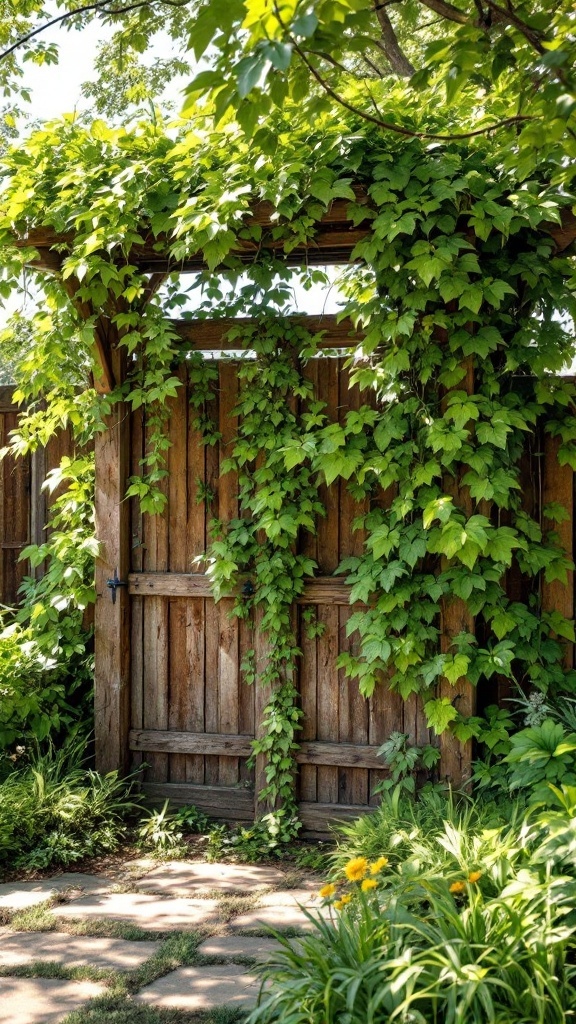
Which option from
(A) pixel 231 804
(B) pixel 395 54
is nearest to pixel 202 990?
(A) pixel 231 804

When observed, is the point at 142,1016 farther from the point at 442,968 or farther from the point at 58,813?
the point at 58,813

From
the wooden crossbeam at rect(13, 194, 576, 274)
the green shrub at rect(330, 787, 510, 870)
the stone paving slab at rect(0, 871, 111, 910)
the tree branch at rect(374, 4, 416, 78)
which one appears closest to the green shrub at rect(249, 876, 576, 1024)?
the green shrub at rect(330, 787, 510, 870)

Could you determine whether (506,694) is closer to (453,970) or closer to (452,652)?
(452,652)

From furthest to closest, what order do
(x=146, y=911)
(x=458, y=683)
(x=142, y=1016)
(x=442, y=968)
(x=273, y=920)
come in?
(x=458, y=683) → (x=146, y=911) → (x=273, y=920) → (x=142, y=1016) → (x=442, y=968)

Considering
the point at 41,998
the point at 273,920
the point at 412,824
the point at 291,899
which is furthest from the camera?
the point at 412,824

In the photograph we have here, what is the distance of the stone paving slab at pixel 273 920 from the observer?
11.8 feet

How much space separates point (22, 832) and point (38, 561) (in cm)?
152

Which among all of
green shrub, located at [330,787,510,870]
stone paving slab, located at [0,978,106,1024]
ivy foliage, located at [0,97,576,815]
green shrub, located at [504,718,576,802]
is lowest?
stone paving slab, located at [0,978,106,1024]

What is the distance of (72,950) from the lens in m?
3.41

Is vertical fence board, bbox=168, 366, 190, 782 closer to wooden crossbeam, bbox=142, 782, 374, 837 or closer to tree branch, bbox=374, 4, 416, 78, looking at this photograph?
wooden crossbeam, bbox=142, 782, 374, 837

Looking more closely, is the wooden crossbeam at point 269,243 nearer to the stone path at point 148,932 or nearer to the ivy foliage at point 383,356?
the ivy foliage at point 383,356

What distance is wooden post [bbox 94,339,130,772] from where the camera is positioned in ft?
16.9

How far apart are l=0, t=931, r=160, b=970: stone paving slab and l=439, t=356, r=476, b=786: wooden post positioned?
1.73 meters

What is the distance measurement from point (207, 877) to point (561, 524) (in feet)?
8.15
